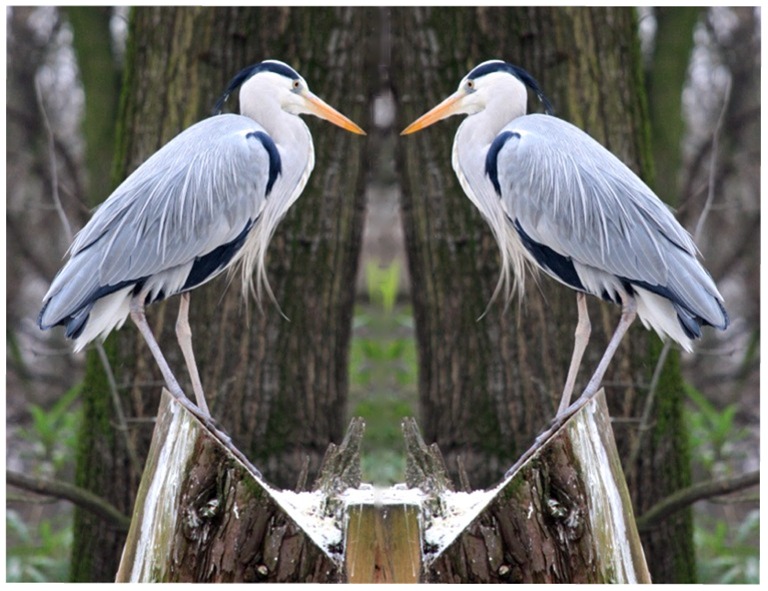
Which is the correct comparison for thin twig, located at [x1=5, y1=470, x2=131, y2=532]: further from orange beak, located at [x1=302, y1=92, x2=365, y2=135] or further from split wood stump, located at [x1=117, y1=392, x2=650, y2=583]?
orange beak, located at [x1=302, y1=92, x2=365, y2=135]

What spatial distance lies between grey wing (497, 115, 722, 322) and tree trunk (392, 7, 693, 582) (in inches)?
30.7

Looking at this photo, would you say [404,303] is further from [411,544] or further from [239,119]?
[411,544]

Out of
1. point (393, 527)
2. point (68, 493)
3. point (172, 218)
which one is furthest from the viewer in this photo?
point (68, 493)

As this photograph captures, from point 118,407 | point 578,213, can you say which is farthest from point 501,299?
point 118,407

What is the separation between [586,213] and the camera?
4180mm

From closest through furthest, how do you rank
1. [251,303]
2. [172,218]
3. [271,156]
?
1. [172,218]
2. [271,156]
3. [251,303]

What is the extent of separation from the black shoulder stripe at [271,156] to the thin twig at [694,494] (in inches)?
86.3

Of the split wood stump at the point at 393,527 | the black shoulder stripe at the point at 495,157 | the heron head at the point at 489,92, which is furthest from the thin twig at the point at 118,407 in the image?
the black shoulder stripe at the point at 495,157

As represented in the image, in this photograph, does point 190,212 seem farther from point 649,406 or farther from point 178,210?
point 649,406

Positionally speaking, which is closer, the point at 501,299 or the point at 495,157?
the point at 495,157

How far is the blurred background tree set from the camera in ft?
16.6

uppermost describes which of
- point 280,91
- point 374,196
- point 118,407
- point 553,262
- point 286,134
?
point 374,196

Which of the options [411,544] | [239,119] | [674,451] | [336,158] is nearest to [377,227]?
[336,158]

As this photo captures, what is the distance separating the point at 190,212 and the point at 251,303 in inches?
40.5
